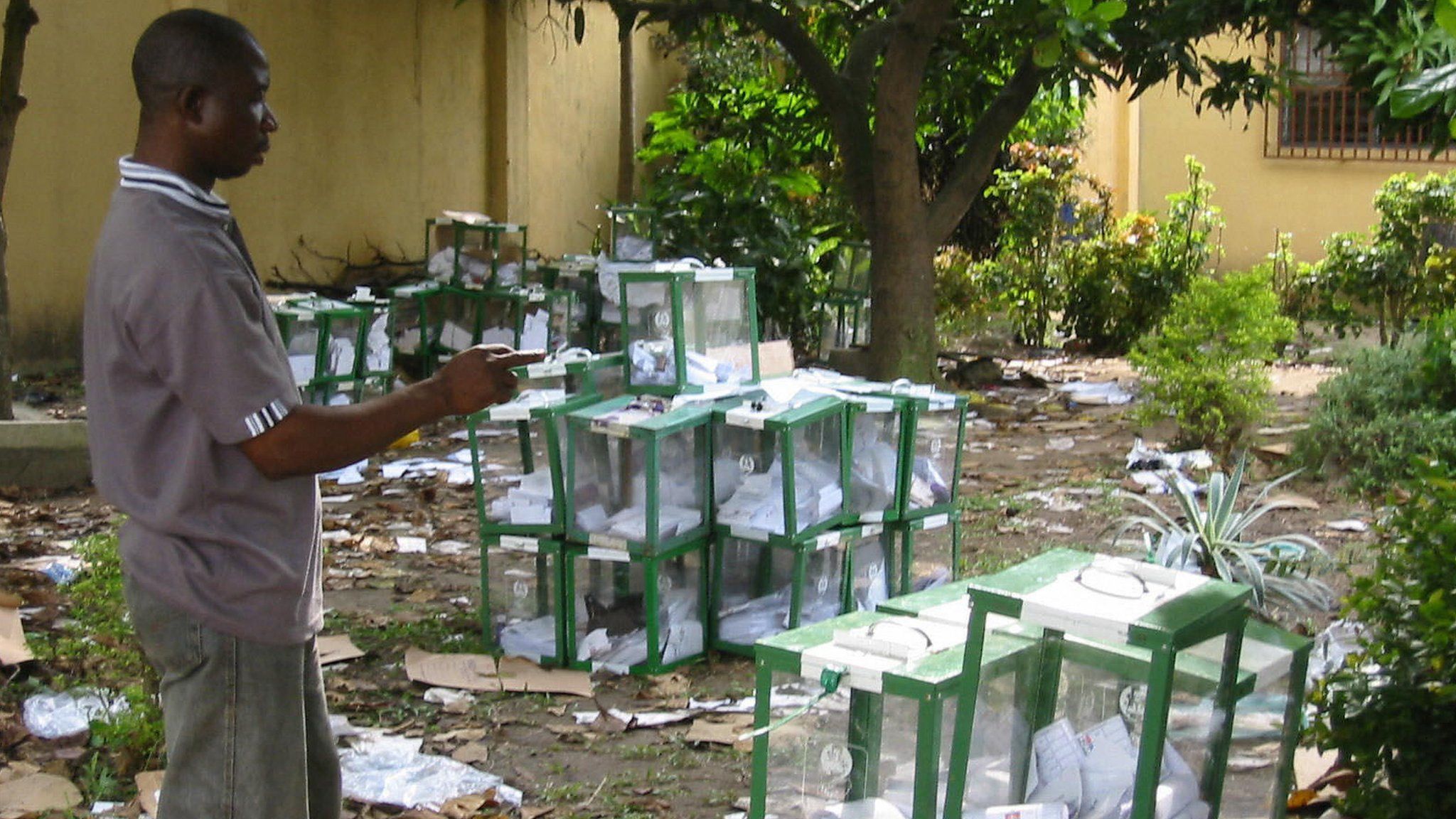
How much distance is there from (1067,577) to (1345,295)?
10219 mm

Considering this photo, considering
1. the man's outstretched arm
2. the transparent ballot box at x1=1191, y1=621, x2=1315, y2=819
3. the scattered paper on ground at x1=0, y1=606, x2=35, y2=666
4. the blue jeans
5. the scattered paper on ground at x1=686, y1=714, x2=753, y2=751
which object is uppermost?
the man's outstretched arm

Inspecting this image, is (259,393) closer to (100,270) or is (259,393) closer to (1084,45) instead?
(100,270)

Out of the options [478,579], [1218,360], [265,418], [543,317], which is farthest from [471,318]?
[265,418]

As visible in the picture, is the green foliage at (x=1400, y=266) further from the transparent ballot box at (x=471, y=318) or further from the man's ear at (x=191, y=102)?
the man's ear at (x=191, y=102)

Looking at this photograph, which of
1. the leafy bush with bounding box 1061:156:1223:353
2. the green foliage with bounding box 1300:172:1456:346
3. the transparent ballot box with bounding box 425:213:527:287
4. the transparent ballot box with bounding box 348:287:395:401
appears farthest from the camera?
the leafy bush with bounding box 1061:156:1223:353

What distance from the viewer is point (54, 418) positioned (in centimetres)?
839

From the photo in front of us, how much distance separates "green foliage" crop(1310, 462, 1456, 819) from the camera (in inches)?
126

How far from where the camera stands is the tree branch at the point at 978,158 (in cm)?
1012

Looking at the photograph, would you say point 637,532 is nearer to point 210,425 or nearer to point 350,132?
point 210,425

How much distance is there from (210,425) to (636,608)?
3.17 metres

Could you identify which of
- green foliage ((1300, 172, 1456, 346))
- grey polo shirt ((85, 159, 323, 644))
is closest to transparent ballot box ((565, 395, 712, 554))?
grey polo shirt ((85, 159, 323, 644))

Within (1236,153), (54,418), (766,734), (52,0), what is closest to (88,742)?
(766,734)

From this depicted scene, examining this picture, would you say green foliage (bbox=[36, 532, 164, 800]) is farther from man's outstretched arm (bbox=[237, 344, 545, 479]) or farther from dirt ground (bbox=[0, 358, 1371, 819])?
man's outstretched arm (bbox=[237, 344, 545, 479])

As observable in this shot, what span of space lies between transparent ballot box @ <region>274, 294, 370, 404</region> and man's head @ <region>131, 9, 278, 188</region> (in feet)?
21.1
